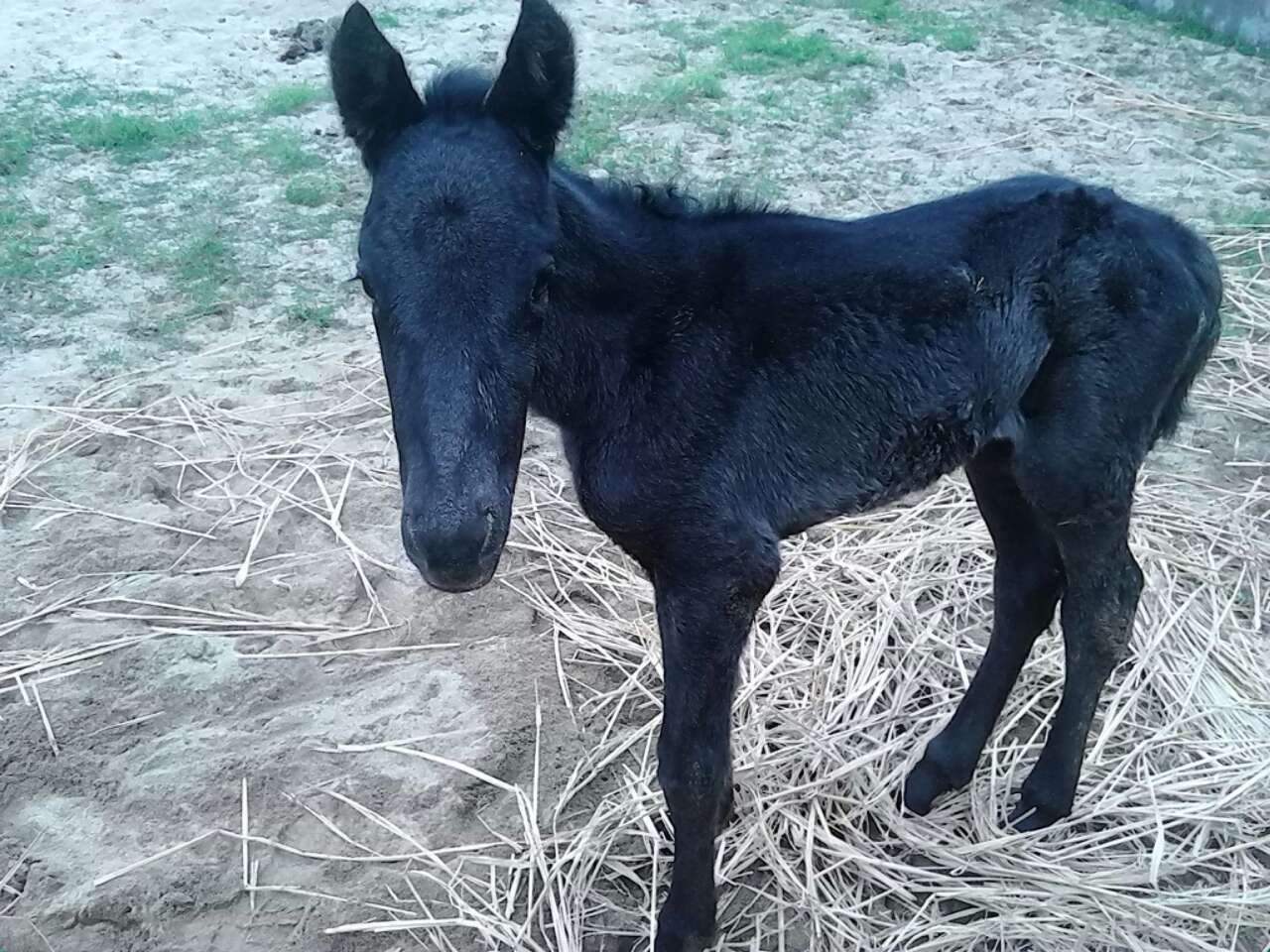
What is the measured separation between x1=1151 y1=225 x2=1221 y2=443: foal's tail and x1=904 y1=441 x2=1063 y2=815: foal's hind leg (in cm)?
43

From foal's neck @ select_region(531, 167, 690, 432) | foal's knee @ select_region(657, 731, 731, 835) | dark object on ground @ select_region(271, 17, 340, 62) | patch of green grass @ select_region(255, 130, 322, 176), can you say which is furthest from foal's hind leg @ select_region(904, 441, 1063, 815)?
dark object on ground @ select_region(271, 17, 340, 62)

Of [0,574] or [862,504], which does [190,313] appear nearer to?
[0,574]

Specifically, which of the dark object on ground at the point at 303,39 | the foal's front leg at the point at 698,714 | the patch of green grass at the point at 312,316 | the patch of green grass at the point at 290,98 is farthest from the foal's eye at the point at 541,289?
the dark object on ground at the point at 303,39

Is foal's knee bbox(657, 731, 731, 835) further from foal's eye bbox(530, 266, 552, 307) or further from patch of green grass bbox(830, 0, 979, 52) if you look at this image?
patch of green grass bbox(830, 0, 979, 52)

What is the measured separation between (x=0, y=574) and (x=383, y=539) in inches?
56.2

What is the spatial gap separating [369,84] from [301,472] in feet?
8.55

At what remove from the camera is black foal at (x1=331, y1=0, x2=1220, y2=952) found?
2346mm

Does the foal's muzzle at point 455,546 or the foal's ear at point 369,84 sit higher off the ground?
the foal's ear at point 369,84

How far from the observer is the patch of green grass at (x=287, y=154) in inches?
280

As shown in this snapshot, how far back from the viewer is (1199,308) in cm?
275

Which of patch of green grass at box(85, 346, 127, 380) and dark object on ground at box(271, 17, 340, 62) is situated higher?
dark object on ground at box(271, 17, 340, 62)

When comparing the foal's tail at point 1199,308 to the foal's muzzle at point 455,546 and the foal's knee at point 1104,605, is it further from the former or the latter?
the foal's muzzle at point 455,546

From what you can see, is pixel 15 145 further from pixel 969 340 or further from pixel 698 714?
pixel 969 340

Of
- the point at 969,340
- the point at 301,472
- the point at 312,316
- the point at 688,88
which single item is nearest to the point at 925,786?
the point at 969,340
